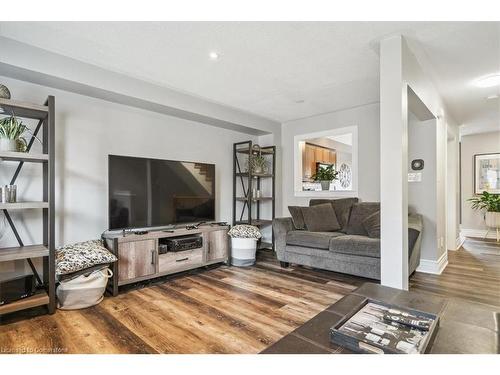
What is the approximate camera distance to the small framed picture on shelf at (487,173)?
225 inches

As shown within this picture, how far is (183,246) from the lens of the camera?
3.24 m

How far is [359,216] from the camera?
139 inches

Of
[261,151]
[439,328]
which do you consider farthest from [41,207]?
[261,151]

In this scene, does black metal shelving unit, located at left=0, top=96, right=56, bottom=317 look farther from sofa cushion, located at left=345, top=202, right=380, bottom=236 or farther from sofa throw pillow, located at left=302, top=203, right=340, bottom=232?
sofa cushion, located at left=345, top=202, right=380, bottom=236

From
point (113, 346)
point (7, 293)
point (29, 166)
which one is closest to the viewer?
point (113, 346)

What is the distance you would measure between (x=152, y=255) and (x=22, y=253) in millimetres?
1125

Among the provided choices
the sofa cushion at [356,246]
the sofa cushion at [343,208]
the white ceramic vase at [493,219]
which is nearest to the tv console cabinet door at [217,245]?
the sofa cushion at [356,246]

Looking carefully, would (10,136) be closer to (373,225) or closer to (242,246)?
(242,246)

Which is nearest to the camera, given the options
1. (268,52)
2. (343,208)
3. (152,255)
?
(268,52)

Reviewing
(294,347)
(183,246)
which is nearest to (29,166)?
(183,246)

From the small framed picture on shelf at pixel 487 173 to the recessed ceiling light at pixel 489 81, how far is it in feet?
11.6

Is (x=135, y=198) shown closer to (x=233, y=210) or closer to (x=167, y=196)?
(x=167, y=196)

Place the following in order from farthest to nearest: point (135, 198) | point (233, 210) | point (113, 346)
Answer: point (233, 210) < point (135, 198) < point (113, 346)

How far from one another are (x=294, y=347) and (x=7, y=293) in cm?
242
